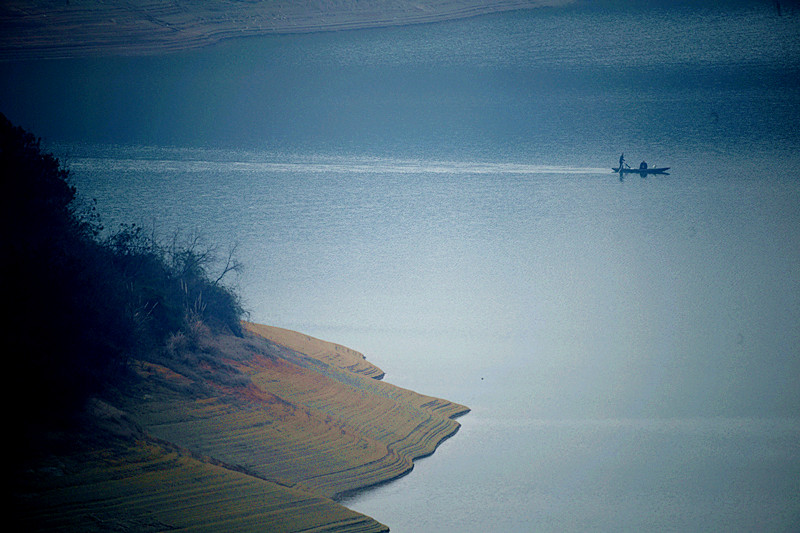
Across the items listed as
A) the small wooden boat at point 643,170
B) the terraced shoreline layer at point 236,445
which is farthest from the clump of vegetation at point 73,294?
the small wooden boat at point 643,170

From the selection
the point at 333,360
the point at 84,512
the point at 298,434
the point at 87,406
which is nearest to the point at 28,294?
the point at 87,406

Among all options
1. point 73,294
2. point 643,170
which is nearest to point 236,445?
point 73,294

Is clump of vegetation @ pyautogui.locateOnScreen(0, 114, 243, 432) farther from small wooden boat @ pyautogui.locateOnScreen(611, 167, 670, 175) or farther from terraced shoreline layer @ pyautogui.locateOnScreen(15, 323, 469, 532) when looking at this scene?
small wooden boat @ pyautogui.locateOnScreen(611, 167, 670, 175)

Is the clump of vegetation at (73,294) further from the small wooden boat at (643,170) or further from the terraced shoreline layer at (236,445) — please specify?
the small wooden boat at (643,170)

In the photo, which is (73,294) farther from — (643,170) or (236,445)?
(643,170)

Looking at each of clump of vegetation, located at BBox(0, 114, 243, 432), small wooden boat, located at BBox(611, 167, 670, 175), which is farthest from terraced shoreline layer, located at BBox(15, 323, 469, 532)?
small wooden boat, located at BBox(611, 167, 670, 175)

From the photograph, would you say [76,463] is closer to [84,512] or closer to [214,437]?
[84,512]
